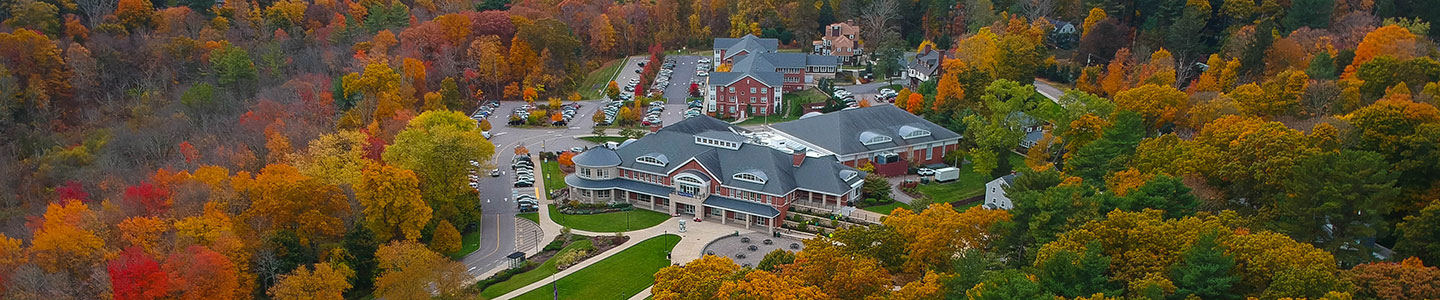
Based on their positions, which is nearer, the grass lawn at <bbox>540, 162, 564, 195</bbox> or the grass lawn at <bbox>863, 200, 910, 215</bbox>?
the grass lawn at <bbox>863, 200, 910, 215</bbox>

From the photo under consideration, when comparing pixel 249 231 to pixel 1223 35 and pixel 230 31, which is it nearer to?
pixel 230 31

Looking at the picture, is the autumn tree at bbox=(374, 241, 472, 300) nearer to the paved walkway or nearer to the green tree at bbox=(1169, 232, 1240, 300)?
the paved walkway

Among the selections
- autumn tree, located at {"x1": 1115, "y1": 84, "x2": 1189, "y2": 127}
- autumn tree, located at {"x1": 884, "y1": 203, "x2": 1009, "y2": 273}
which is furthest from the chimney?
autumn tree, located at {"x1": 1115, "y1": 84, "x2": 1189, "y2": 127}

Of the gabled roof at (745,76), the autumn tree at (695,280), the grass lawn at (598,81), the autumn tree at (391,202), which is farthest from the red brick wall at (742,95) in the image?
the autumn tree at (695,280)

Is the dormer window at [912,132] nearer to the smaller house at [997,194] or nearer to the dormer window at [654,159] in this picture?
the smaller house at [997,194]

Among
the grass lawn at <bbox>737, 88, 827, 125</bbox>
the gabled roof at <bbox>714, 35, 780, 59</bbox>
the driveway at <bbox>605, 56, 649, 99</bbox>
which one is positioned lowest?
the driveway at <bbox>605, 56, 649, 99</bbox>

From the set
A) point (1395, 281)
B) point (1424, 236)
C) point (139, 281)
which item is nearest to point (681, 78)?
point (139, 281)
